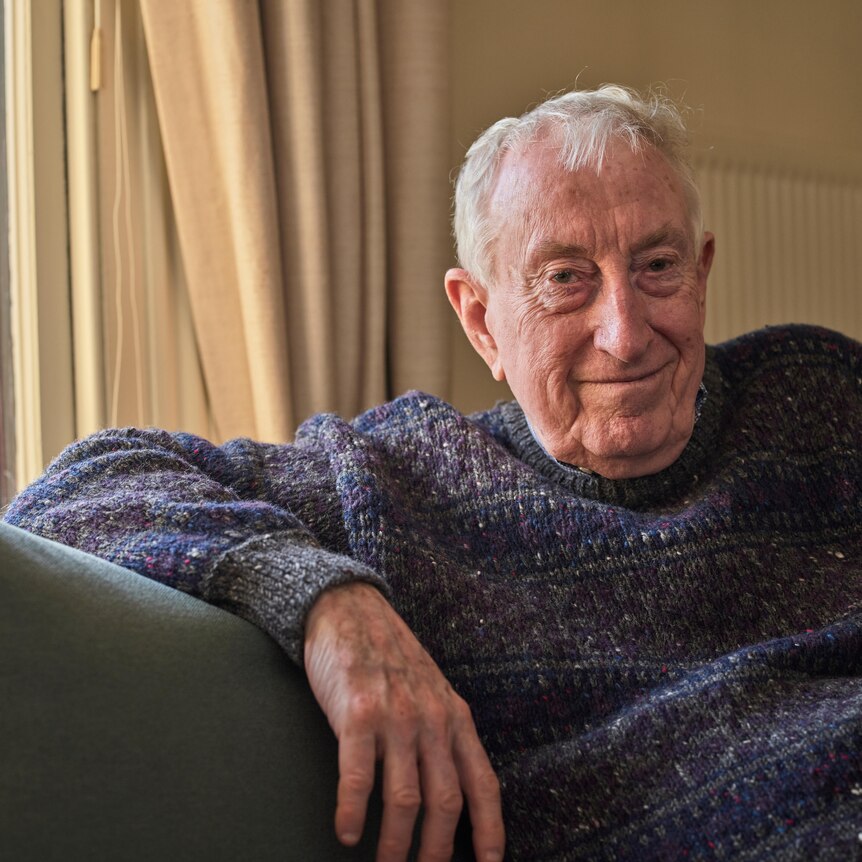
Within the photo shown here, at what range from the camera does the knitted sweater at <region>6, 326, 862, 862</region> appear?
3.43 feet

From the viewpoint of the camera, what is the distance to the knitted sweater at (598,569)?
3.43 ft

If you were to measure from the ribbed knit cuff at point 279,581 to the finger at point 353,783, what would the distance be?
0.35ft

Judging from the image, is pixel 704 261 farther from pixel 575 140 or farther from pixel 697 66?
pixel 697 66

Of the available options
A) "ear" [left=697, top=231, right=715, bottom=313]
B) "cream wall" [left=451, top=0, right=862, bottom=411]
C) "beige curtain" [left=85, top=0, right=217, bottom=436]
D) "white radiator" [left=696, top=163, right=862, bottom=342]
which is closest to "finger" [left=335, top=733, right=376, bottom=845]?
"ear" [left=697, top=231, right=715, bottom=313]

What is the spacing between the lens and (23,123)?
93.2 inches

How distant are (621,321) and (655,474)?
8.1 inches

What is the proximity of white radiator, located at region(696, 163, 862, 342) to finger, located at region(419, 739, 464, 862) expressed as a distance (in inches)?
114

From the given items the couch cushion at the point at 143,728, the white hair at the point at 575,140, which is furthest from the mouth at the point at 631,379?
the couch cushion at the point at 143,728

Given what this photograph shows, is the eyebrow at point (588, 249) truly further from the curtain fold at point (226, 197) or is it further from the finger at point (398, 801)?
the curtain fold at point (226, 197)

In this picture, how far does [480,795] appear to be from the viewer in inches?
38.7

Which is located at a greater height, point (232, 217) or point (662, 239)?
point (662, 239)

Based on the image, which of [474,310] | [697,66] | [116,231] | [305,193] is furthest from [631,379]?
[697,66]

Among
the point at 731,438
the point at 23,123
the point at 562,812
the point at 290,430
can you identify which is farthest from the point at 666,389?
the point at 23,123

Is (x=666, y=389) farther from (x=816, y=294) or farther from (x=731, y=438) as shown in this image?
(x=816, y=294)
